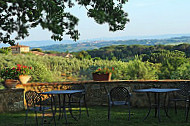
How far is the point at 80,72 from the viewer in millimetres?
15953

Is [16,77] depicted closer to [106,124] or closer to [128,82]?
[128,82]

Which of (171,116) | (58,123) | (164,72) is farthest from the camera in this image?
(164,72)

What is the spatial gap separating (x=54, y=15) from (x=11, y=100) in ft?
19.2

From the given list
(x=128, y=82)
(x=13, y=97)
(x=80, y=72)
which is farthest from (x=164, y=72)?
(x=13, y=97)

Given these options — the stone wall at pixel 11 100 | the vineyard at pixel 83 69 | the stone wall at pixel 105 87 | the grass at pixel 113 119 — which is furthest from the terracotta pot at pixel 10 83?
the vineyard at pixel 83 69

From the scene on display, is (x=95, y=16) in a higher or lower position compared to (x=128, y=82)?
higher

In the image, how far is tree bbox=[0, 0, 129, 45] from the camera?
3570 mm

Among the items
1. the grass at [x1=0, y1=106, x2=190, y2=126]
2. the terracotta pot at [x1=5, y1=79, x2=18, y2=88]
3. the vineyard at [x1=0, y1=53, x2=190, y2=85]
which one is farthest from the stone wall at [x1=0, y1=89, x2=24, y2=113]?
the vineyard at [x1=0, y1=53, x2=190, y2=85]

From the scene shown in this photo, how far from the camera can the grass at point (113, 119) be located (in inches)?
257

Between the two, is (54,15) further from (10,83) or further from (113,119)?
(10,83)

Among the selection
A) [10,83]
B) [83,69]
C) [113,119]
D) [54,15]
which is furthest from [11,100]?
[83,69]

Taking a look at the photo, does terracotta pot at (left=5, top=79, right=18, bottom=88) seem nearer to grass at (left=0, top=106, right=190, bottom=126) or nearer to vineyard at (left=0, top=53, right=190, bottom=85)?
grass at (left=0, top=106, right=190, bottom=126)

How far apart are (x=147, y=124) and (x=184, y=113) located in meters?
1.71

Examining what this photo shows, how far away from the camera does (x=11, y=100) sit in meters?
8.98
